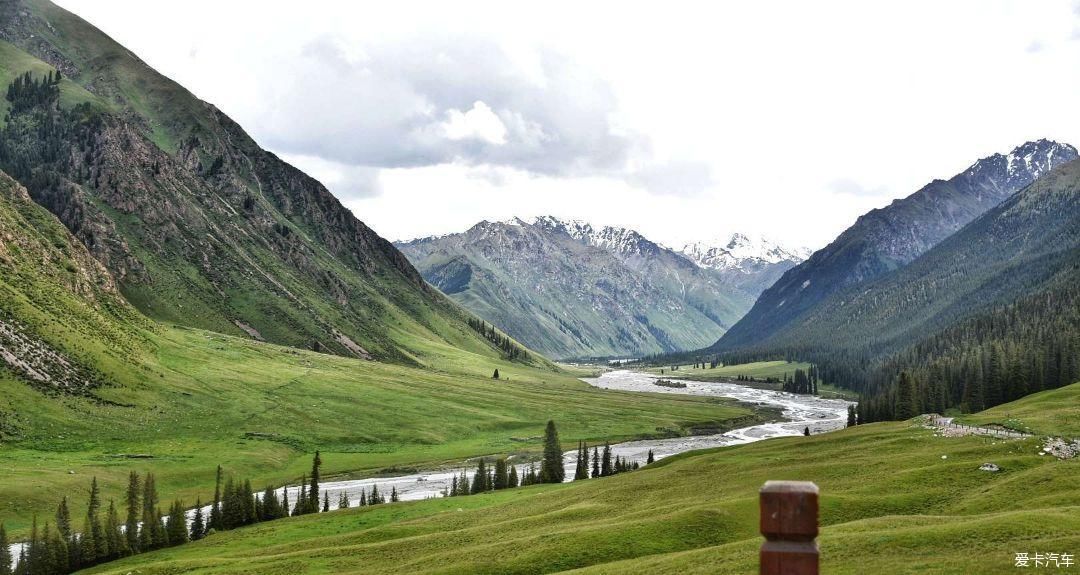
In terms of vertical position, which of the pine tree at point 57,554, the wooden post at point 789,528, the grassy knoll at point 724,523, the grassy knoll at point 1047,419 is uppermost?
the wooden post at point 789,528

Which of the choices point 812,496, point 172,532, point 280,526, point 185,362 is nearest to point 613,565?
point 812,496

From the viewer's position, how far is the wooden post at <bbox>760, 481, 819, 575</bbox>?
5.70m

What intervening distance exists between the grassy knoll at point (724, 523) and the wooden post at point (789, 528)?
98.8 feet

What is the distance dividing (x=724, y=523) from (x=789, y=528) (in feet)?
163

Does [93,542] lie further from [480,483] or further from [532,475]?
[532,475]

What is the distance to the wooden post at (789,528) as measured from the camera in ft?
18.7

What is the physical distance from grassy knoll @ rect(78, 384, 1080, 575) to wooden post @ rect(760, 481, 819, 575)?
98.8 feet

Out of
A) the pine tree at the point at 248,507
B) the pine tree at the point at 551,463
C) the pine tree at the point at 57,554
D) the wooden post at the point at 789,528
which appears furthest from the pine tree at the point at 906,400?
the wooden post at the point at 789,528

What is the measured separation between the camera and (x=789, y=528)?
5863 millimetres

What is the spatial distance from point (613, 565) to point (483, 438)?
139 m

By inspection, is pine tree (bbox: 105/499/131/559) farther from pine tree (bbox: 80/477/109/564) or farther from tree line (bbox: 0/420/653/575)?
pine tree (bbox: 80/477/109/564)

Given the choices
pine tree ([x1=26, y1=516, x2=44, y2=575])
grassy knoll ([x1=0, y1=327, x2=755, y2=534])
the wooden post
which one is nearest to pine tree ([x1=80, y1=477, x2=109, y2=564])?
pine tree ([x1=26, y1=516, x2=44, y2=575])

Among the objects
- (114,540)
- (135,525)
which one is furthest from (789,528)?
(135,525)

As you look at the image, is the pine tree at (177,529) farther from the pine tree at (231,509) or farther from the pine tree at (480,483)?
the pine tree at (480,483)
